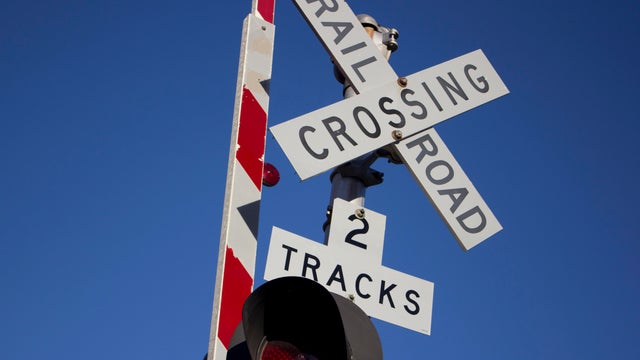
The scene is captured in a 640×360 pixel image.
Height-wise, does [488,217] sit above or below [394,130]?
below

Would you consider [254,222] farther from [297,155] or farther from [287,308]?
[297,155]

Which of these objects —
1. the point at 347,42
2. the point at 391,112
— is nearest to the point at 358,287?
the point at 391,112

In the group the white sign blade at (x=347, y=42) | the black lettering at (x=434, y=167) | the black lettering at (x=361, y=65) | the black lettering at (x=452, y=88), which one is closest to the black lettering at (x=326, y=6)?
the white sign blade at (x=347, y=42)

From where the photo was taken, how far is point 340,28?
3875 mm

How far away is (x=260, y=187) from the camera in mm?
2812

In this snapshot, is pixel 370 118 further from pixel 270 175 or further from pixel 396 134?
pixel 270 175

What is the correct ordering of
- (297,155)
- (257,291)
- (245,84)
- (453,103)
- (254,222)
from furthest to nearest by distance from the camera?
(453,103) < (297,155) < (245,84) < (254,222) < (257,291)

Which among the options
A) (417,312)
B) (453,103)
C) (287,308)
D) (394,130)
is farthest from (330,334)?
(453,103)

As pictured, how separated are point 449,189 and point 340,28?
2.73ft

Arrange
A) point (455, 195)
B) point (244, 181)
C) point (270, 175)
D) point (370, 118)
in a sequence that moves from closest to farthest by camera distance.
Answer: point (244, 181) < point (270, 175) < point (370, 118) < point (455, 195)

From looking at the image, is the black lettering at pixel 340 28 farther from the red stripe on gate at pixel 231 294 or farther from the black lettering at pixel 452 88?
the red stripe on gate at pixel 231 294

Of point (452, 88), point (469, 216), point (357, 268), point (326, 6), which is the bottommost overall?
point (357, 268)

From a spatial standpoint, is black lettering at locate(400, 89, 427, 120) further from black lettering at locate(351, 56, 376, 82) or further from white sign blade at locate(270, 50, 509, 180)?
black lettering at locate(351, 56, 376, 82)

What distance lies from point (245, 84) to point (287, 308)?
0.84 meters
